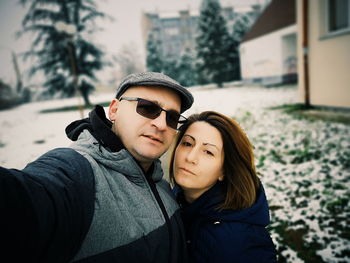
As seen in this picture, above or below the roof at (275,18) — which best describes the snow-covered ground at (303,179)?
below

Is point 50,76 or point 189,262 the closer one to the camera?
point 189,262

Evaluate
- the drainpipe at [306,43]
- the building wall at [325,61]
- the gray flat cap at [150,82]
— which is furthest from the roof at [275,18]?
the gray flat cap at [150,82]

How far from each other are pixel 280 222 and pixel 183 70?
77.2 ft

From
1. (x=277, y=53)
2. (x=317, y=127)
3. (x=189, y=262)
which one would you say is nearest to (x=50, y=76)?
(x=317, y=127)

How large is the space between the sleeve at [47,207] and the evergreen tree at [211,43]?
24402 mm

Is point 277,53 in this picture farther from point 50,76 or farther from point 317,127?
point 50,76

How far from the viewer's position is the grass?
7.75 metres

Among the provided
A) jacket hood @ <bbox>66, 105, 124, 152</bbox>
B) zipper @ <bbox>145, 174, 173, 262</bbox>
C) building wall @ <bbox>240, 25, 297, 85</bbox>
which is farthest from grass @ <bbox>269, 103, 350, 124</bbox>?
building wall @ <bbox>240, 25, 297, 85</bbox>

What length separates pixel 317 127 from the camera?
715 cm

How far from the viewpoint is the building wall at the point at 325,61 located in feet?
26.0

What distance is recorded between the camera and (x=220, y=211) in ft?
5.40

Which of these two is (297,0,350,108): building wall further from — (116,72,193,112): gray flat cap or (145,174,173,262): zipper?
(145,174,173,262): zipper

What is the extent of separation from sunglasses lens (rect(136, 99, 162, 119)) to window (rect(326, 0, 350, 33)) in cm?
930

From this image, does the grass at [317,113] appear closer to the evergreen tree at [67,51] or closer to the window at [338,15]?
the window at [338,15]
